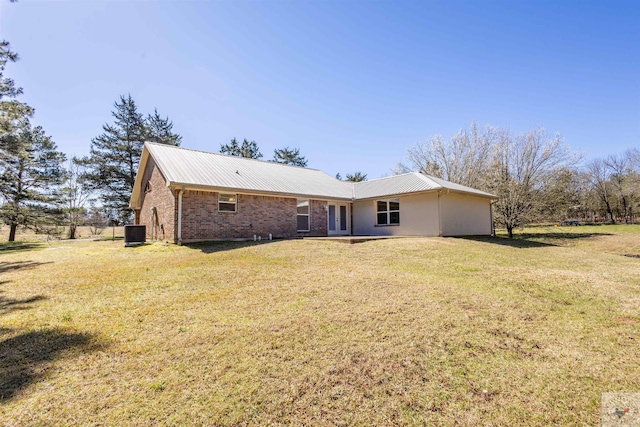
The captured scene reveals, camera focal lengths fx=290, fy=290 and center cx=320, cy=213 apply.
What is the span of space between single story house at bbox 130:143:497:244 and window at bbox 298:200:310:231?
0.05m

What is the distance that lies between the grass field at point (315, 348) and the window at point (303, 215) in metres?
8.84

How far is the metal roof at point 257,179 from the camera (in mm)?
12750

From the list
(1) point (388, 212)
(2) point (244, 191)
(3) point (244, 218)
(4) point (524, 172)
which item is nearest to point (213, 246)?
(3) point (244, 218)

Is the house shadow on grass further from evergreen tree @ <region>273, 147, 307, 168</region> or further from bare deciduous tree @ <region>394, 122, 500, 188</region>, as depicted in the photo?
evergreen tree @ <region>273, 147, 307, 168</region>

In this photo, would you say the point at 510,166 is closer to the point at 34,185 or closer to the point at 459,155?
the point at 459,155

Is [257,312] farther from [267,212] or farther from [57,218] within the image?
[57,218]

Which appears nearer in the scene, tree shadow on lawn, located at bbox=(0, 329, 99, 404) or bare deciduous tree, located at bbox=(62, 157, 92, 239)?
tree shadow on lawn, located at bbox=(0, 329, 99, 404)

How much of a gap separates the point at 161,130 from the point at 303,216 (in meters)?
22.1

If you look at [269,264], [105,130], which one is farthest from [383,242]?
[105,130]

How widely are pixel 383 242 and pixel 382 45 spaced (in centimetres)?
835

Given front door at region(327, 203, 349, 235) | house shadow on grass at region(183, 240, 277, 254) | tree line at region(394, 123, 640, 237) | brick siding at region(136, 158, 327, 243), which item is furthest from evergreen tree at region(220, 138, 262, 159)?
house shadow on grass at region(183, 240, 277, 254)

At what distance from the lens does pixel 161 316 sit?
4.28 meters

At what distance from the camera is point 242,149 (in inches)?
1412

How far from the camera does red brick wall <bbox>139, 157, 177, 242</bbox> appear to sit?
12.4 m
